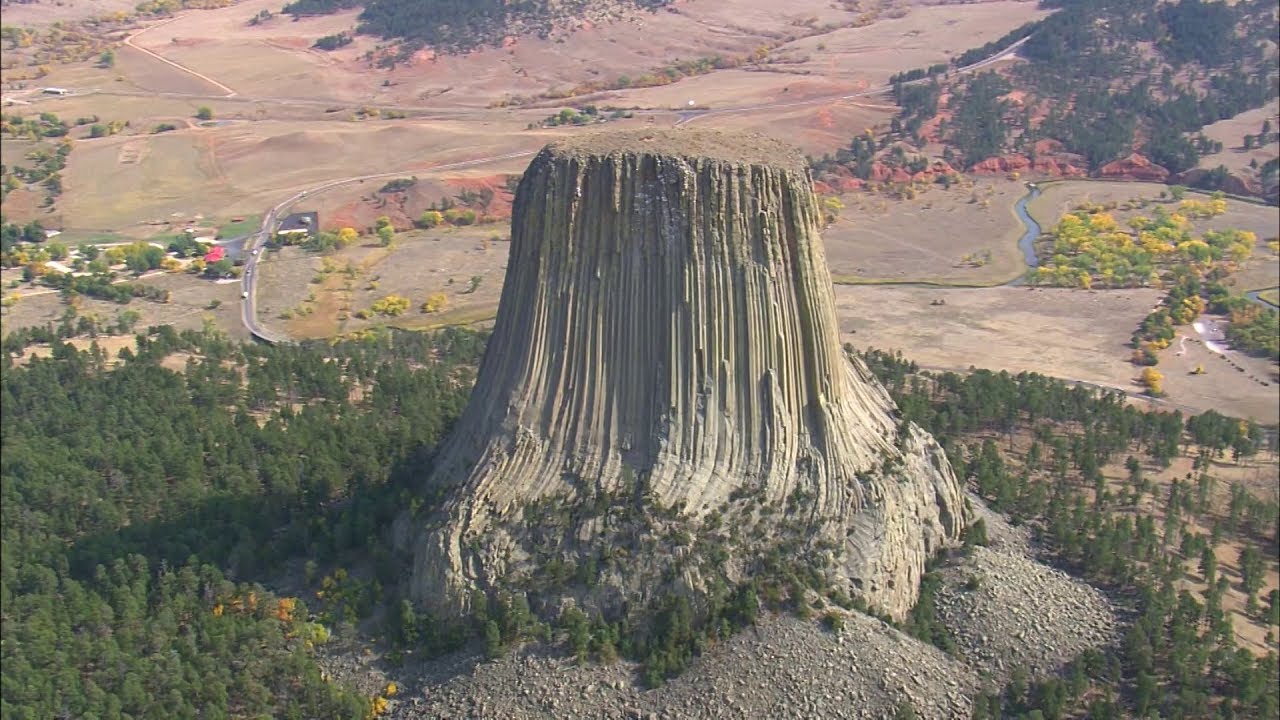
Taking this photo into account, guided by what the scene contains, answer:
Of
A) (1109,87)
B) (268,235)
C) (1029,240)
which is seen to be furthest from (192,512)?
(1109,87)

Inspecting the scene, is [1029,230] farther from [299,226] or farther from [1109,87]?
[299,226]

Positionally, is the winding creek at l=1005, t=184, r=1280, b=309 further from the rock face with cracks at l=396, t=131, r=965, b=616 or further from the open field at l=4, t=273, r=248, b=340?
the rock face with cracks at l=396, t=131, r=965, b=616

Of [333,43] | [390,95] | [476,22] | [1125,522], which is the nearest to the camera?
[1125,522]

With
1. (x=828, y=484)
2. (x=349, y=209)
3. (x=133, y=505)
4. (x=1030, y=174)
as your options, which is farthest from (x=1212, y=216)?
(x=133, y=505)

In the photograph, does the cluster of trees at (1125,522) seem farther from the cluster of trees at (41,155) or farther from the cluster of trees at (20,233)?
the cluster of trees at (41,155)

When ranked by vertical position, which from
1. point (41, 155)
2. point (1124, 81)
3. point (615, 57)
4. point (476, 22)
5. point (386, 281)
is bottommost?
point (386, 281)

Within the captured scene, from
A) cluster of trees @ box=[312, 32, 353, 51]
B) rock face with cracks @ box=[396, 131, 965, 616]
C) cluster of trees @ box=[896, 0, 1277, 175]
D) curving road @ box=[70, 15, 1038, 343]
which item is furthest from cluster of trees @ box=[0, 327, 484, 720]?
cluster of trees @ box=[312, 32, 353, 51]
